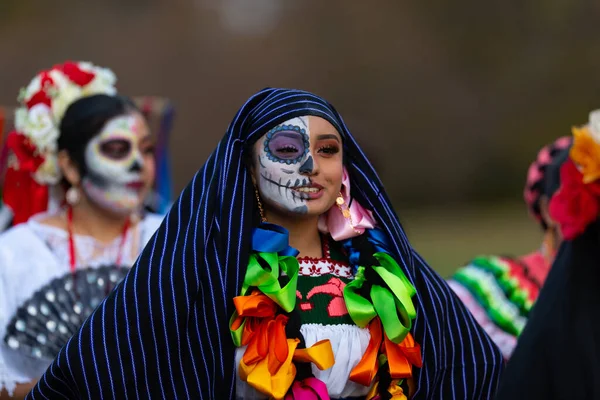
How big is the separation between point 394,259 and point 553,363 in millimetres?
870

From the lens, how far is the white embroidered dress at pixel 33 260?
15.4 feet

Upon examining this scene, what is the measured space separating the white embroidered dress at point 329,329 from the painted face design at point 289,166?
0.80 feet

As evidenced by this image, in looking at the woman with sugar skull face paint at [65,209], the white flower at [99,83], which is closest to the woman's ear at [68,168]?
the woman with sugar skull face paint at [65,209]

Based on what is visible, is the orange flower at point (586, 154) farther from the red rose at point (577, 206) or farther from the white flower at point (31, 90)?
the white flower at point (31, 90)

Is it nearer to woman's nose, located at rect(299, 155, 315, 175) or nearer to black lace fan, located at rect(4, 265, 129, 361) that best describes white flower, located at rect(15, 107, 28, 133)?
black lace fan, located at rect(4, 265, 129, 361)

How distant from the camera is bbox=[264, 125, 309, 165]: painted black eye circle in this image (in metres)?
3.63

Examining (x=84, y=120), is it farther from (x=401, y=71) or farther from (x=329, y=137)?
(x=401, y=71)

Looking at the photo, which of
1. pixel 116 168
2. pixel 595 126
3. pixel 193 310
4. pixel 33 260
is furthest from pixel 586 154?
pixel 33 260

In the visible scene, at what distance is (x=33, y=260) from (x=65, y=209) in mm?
484

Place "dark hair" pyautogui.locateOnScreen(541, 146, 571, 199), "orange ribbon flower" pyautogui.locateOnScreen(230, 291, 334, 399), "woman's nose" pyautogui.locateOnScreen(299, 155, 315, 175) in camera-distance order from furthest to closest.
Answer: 1. "dark hair" pyautogui.locateOnScreen(541, 146, 571, 199)
2. "woman's nose" pyautogui.locateOnScreen(299, 155, 315, 175)
3. "orange ribbon flower" pyautogui.locateOnScreen(230, 291, 334, 399)

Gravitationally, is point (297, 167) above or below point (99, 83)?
below

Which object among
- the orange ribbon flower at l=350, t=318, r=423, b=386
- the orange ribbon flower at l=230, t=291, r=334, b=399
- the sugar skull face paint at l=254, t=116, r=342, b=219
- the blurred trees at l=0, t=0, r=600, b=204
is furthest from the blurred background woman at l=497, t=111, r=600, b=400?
the blurred trees at l=0, t=0, r=600, b=204

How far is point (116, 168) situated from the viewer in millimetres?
5266

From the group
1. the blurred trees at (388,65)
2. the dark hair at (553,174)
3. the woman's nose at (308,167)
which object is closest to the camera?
the woman's nose at (308,167)
